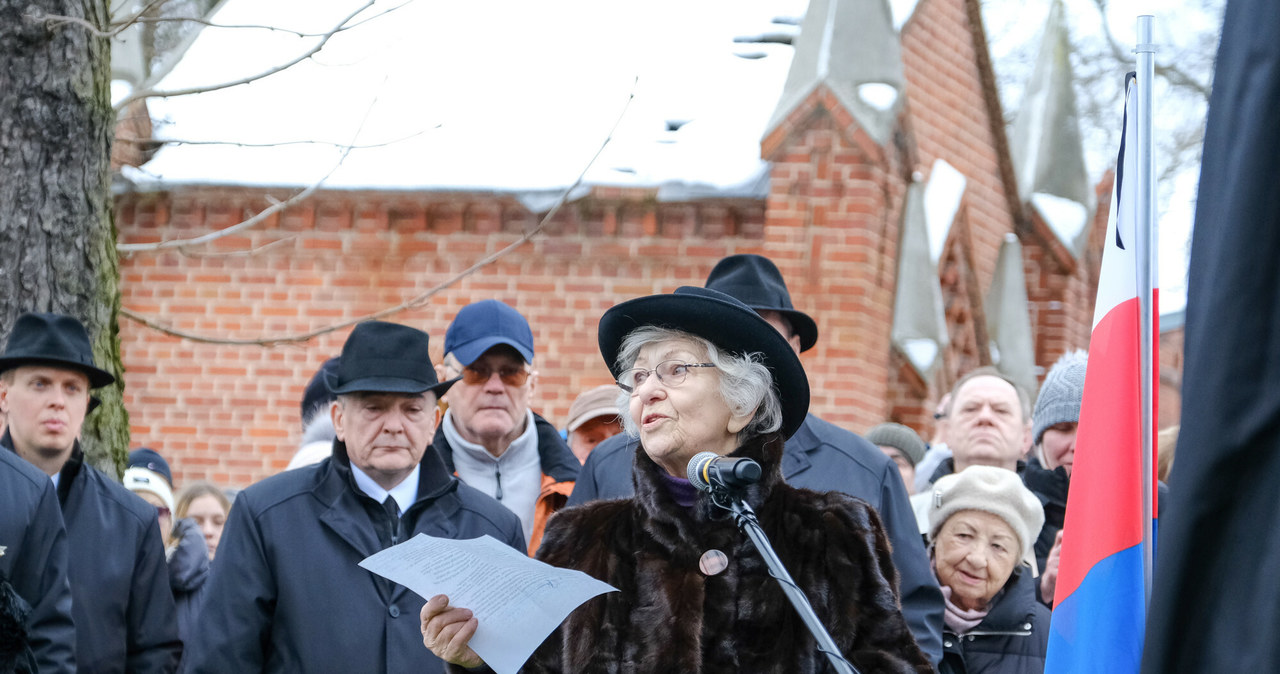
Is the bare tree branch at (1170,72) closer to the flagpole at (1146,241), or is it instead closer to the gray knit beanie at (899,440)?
the gray knit beanie at (899,440)

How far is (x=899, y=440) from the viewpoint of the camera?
7.09 metres

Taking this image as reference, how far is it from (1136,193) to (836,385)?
6197 millimetres

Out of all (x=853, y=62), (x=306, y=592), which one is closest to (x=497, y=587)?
(x=306, y=592)

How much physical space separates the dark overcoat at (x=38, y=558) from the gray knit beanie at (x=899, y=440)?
4073 mm

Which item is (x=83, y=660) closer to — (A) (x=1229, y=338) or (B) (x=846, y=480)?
(B) (x=846, y=480)

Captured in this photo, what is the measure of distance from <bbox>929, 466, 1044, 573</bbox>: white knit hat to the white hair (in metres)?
1.51

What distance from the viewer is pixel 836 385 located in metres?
8.96

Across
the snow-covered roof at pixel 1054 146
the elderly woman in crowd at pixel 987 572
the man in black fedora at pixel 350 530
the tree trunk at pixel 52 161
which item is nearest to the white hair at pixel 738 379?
the man in black fedora at pixel 350 530

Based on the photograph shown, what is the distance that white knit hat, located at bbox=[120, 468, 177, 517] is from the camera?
6.55 metres

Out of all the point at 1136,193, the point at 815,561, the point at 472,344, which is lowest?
the point at 815,561

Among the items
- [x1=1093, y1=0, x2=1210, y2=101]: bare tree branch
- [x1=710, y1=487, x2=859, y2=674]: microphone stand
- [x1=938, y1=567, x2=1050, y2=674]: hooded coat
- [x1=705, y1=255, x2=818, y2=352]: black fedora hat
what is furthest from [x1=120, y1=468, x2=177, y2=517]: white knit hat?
[x1=1093, y1=0, x2=1210, y2=101]: bare tree branch

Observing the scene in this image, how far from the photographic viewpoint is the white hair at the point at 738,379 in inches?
124

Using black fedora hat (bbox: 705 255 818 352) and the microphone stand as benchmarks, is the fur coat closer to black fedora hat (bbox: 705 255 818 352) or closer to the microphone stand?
the microphone stand

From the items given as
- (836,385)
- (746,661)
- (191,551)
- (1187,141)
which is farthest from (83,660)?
(1187,141)
